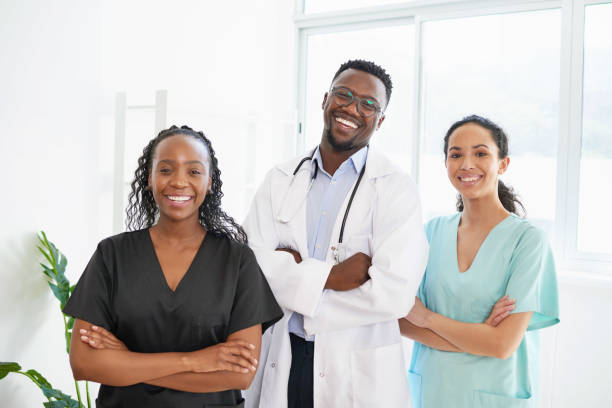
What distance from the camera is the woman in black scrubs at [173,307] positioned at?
1207mm

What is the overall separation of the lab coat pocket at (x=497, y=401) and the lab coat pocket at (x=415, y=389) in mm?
187

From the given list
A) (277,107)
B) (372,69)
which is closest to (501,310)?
(372,69)

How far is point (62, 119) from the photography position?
6.53ft

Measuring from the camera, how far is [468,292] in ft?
5.09

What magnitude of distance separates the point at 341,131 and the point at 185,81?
1.32m

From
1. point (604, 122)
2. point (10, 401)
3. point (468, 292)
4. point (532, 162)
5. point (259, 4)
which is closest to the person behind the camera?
point (468, 292)

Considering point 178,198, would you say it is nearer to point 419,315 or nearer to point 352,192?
Answer: point 352,192

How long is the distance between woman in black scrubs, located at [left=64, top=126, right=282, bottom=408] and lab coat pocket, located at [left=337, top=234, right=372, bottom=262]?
0.26 metres

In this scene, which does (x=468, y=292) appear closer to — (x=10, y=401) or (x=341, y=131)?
(x=341, y=131)

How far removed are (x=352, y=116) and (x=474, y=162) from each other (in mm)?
392

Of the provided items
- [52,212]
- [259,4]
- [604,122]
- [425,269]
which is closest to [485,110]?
[604,122]

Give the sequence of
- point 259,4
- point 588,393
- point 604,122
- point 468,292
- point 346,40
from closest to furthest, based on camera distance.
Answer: point 468,292 < point 588,393 < point 604,122 < point 259,4 < point 346,40

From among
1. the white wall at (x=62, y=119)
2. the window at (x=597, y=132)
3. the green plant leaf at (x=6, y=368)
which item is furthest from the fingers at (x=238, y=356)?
the window at (x=597, y=132)

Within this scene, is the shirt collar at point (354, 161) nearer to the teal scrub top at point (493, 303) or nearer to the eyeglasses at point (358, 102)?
the eyeglasses at point (358, 102)
